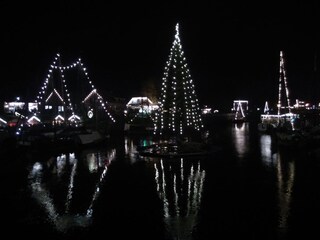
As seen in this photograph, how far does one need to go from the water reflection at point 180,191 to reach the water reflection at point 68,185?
9.55 feet

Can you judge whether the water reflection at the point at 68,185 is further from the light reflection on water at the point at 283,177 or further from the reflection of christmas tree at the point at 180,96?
the reflection of christmas tree at the point at 180,96

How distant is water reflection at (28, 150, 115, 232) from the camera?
13.6 metres

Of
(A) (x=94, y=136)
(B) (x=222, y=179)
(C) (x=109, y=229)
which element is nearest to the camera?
(C) (x=109, y=229)

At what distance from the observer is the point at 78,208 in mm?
14586

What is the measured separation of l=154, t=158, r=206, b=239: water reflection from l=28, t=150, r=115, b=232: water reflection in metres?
2.91

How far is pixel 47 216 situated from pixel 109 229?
2.84 meters

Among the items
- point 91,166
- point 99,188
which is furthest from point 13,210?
point 91,166

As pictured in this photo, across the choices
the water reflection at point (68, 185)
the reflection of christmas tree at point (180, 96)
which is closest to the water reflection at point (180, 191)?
the water reflection at point (68, 185)

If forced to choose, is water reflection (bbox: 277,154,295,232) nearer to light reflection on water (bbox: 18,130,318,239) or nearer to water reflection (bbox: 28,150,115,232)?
light reflection on water (bbox: 18,130,318,239)

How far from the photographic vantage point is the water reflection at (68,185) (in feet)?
44.6

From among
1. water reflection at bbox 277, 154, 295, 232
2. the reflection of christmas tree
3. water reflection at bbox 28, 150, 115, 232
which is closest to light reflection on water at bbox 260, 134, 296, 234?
water reflection at bbox 277, 154, 295, 232

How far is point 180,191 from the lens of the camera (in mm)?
17094

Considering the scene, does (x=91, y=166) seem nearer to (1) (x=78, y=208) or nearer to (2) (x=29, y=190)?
(2) (x=29, y=190)

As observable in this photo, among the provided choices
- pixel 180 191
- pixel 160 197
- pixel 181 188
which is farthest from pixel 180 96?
pixel 160 197
